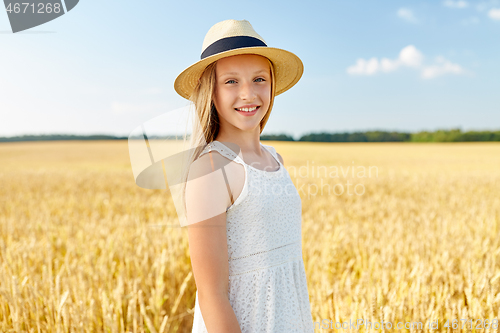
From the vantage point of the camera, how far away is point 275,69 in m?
1.58

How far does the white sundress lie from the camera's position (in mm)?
1240

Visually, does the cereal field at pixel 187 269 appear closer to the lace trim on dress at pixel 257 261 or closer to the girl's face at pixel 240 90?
the lace trim on dress at pixel 257 261

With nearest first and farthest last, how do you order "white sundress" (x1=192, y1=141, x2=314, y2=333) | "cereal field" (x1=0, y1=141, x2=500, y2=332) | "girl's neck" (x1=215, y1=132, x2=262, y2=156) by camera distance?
"white sundress" (x1=192, y1=141, x2=314, y2=333) < "girl's neck" (x1=215, y1=132, x2=262, y2=156) < "cereal field" (x1=0, y1=141, x2=500, y2=332)

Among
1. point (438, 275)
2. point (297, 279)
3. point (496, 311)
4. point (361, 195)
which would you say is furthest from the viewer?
point (361, 195)

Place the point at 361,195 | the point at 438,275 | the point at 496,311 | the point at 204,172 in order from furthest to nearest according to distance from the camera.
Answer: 1. the point at 361,195
2. the point at 438,275
3. the point at 496,311
4. the point at 204,172

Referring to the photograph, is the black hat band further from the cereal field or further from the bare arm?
the cereal field

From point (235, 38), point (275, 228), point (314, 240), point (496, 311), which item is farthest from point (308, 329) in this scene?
point (314, 240)

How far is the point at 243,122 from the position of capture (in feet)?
4.32

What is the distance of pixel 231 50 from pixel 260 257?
2.60 feet

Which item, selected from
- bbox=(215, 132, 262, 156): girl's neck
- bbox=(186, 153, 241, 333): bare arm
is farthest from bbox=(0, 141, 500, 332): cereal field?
bbox=(215, 132, 262, 156): girl's neck

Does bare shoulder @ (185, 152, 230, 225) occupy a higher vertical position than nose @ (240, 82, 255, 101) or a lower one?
lower

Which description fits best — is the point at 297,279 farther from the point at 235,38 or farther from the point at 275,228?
the point at 235,38

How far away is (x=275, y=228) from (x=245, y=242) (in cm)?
14

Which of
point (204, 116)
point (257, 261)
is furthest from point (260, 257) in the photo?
point (204, 116)
